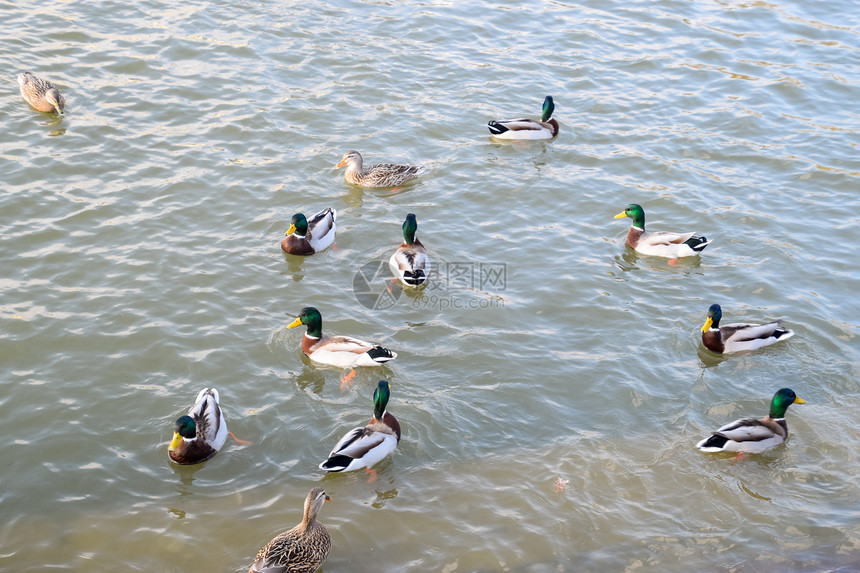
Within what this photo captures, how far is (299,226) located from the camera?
11.8 m

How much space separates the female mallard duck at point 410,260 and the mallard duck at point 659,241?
346 cm

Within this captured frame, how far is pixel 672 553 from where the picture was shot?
7906 millimetres

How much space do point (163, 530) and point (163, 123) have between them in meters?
8.69

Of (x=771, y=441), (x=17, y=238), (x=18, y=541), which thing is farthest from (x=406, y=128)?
(x=18, y=541)

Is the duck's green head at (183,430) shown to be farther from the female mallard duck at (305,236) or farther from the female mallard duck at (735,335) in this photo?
the female mallard duck at (735,335)

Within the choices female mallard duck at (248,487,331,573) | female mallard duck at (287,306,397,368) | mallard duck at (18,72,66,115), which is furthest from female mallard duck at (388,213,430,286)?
mallard duck at (18,72,66,115)

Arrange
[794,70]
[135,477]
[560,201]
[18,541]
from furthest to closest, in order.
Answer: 1. [794,70]
2. [560,201]
3. [135,477]
4. [18,541]

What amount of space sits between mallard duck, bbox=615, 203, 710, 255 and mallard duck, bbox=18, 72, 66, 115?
9.92m

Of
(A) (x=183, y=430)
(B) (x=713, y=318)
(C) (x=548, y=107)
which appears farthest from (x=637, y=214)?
(A) (x=183, y=430)

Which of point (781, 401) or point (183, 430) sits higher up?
point (183, 430)

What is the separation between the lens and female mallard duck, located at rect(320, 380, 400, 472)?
8398 mm

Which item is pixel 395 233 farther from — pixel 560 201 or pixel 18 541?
pixel 18 541

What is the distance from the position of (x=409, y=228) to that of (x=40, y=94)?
282 inches

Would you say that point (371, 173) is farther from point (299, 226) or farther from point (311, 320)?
point (311, 320)
